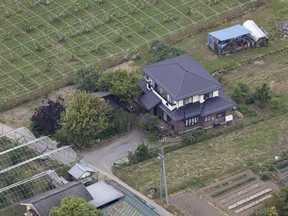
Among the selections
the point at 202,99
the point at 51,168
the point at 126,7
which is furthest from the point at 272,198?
the point at 126,7

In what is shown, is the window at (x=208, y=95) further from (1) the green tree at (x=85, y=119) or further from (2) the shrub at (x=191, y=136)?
(1) the green tree at (x=85, y=119)

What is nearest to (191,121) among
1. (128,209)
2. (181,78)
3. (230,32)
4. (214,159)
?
(181,78)

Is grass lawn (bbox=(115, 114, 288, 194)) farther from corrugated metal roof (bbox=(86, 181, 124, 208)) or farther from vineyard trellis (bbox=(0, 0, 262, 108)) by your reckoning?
vineyard trellis (bbox=(0, 0, 262, 108))

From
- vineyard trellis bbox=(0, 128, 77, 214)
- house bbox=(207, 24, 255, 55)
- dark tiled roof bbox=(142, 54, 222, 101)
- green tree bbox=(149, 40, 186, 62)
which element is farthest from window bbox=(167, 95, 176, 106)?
house bbox=(207, 24, 255, 55)

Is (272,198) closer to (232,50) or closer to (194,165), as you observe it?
(194,165)

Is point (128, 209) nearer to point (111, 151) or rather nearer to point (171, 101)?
point (111, 151)

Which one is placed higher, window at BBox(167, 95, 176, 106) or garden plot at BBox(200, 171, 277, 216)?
window at BBox(167, 95, 176, 106)
